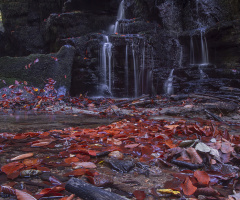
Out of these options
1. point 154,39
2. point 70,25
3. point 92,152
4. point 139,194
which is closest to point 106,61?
point 154,39

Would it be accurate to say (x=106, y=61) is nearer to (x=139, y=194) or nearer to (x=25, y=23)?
(x=25, y=23)

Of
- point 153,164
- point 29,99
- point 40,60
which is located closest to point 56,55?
point 40,60

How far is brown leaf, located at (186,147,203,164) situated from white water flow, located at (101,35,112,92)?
8995mm

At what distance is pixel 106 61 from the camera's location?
9.81 meters

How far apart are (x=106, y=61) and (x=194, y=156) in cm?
907

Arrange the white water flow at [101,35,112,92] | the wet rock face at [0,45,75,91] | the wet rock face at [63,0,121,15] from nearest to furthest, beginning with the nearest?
1. the wet rock face at [0,45,75,91]
2. the white water flow at [101,35,112,92]
3. the wet rock face at [63,0,121,15]

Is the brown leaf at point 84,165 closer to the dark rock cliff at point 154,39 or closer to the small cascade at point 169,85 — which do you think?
the dark rock cliff at point 154,39

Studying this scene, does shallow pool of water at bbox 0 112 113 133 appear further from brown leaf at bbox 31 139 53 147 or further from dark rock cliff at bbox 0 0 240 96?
dark rock cliff at bbox 0 0 240 96

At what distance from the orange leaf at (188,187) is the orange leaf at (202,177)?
0.06 metres

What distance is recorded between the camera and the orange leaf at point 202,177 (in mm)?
901

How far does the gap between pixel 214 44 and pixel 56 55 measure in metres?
8.25

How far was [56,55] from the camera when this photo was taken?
6.69 m

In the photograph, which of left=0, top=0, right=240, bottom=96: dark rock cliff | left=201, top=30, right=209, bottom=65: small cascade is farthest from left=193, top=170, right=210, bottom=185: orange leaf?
left=201, top=30, right=209, bottom=65: small cascade

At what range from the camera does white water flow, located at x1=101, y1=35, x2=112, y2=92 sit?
970cm
